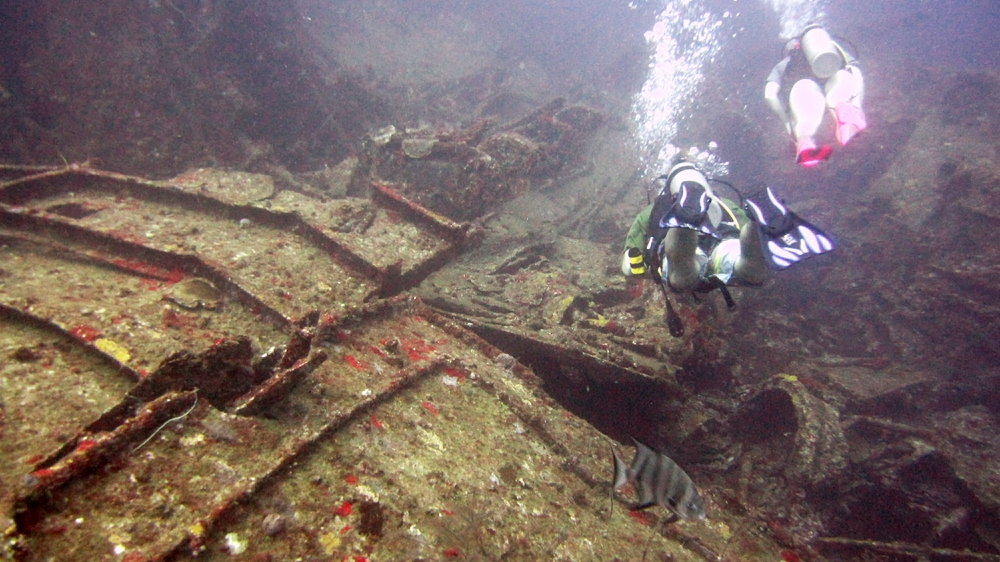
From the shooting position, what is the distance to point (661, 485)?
2.68 m

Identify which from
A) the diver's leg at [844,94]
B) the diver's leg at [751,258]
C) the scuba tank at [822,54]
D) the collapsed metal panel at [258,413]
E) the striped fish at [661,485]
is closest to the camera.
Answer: the collapsed metal panel at [258,413]

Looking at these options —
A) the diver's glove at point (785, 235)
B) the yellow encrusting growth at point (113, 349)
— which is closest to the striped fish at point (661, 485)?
the diver's glove at point (785, 235)

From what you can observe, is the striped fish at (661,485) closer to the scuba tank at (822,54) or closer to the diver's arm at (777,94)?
the diver's arm at (777,94)

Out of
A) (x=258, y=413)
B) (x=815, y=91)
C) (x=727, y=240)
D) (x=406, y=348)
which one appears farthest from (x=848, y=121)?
(x=258, y=413)

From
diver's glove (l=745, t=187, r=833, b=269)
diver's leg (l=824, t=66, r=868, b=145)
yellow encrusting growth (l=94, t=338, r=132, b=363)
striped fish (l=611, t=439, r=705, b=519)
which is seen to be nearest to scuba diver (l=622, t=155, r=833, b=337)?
diver's glove (l=745, t=187, r=833, b=269)

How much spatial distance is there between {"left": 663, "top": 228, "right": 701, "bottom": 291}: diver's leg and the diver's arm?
5.93 meters

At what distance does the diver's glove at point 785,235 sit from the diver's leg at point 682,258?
0.56 meters

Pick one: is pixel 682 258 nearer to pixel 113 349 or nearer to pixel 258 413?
pixel 258 413

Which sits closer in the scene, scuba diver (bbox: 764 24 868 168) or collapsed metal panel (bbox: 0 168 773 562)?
collapsed metal panel (bbox: 0 168 773 562)

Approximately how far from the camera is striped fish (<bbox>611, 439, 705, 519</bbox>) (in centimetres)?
265

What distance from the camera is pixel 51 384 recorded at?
265 cm

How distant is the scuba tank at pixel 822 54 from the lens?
763cm

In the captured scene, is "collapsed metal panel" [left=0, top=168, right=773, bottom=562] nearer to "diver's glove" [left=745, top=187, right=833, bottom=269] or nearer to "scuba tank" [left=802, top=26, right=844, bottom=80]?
"diver's glove" [left=745, top=187, right=833, bottom=269]

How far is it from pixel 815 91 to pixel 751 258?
5.55 meters
